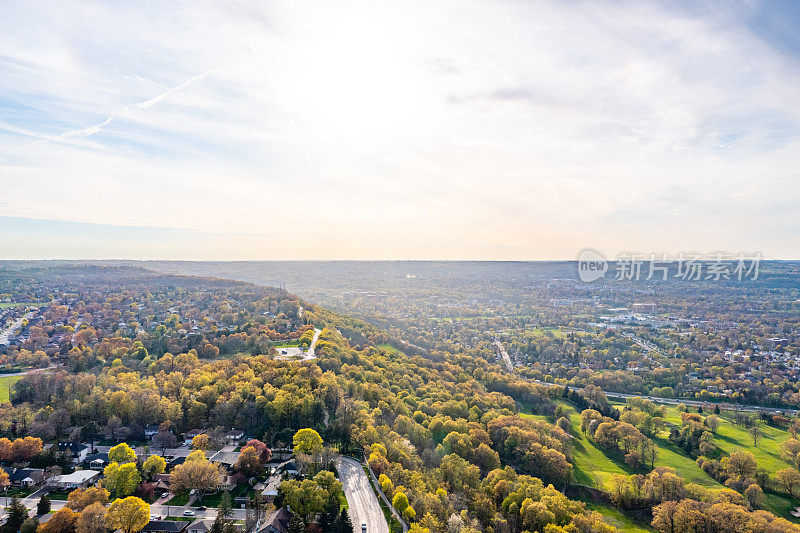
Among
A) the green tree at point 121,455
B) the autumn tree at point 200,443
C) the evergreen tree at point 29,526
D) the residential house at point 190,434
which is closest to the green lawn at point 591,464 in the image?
the autumn tree at point 200,443

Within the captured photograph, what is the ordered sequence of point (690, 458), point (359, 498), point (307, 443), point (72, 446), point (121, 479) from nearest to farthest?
point (121, 479) → point (359, 498) → point (307, 443) → point (72, 446) → point (690, 458)

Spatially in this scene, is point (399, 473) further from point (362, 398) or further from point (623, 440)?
point (623, 440)

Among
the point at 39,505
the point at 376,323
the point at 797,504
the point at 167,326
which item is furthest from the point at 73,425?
the point at 376,323

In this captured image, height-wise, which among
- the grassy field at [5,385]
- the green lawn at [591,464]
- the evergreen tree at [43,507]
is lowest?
the green lawn at [591,464]

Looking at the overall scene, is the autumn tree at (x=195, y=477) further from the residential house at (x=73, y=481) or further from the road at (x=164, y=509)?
the residential house at (x=73, y=481)

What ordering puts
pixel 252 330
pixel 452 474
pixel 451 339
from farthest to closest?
pixel 451 339 < pixel 252 330 < pixel 452 474

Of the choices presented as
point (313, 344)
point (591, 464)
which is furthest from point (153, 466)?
point (591, 464)

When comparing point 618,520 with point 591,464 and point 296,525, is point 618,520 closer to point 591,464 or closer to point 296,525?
point 591,464
